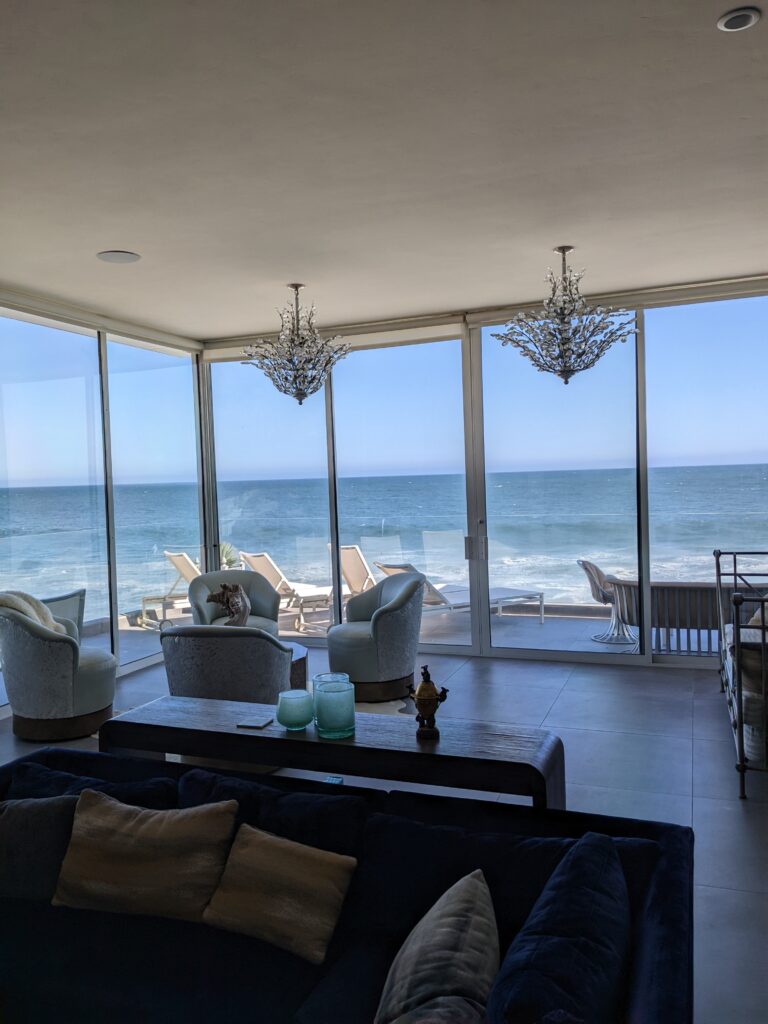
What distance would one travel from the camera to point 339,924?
2.09m

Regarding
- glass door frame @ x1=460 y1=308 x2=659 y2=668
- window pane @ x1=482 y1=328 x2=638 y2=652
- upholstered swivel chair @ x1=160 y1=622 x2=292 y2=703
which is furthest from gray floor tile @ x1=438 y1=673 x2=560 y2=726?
upholstered swivel chair @ x1=160 y1=622 x2=292 y2=703

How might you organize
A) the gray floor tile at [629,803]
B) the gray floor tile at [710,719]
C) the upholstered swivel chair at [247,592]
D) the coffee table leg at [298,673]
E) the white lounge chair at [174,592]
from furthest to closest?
the white lounge chair at [174,592] → the upholstered swivel chair at [247,592] → the coffee table leg at [298,673] → the gray floor tile at [710,719] → the gray floor tile at [629,803]

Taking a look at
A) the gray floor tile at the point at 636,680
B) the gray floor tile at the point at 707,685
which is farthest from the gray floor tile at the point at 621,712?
the gray floor tile at the point at 707,685

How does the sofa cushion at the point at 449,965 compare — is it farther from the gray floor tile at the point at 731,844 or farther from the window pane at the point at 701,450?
the window pane at the point at 701,450

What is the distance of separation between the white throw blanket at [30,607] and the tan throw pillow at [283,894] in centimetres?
339

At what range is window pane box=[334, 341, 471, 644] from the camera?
23.4ft

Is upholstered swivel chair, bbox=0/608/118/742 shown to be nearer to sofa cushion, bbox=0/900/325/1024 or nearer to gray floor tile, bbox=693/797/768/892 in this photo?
sofa cushion, bbox=0/900/325/1024

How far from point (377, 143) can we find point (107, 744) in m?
2.63

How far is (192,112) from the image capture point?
296 centimetres

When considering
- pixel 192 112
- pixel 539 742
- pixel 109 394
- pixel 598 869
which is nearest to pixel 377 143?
pixel 192 112

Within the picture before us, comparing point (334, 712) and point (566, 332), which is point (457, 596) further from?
point (334, 712)

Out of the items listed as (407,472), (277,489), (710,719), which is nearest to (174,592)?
(277,489)

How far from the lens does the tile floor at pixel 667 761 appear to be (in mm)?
2580

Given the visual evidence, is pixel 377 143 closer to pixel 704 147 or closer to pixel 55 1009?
pixel 704 147
